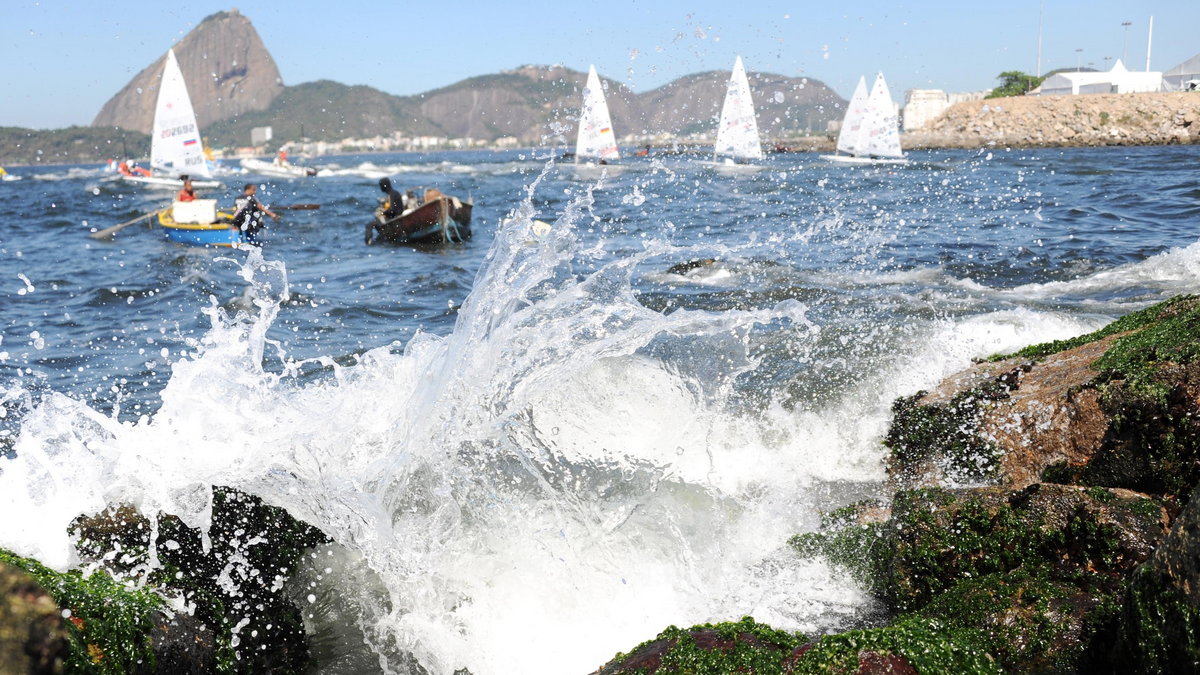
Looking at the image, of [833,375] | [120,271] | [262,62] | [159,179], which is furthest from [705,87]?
[262,62]

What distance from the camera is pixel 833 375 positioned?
7.20 metres

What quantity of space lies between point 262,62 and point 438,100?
31.3 meters

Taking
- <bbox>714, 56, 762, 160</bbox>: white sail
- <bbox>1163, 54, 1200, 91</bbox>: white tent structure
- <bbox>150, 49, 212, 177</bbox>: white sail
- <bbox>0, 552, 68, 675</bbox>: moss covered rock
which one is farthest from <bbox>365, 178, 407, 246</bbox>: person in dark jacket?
<bbox>1163, 54, 1200, 91</bbox>: white tent structure

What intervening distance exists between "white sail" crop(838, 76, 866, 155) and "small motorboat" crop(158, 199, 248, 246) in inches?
1421

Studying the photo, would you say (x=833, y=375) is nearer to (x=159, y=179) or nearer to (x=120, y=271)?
(x=120, y=271)

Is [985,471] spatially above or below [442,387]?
below

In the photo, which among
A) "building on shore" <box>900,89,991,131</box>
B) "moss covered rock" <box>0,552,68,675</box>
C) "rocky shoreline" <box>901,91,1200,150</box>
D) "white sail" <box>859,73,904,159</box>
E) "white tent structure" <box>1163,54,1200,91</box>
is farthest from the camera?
"building on shore" <box>900,89,991,131</box>

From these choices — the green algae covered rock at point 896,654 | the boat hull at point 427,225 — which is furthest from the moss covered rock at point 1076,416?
the boat hull at point 427,225

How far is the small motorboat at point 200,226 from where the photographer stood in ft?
64.5

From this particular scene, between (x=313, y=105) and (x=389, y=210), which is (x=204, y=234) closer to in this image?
(x=389, y=210)

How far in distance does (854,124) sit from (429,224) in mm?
36164

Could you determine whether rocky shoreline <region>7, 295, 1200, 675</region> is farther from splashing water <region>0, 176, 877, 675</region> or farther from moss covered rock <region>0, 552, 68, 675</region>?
splashing water <region>0, 176, 877, 675</region>

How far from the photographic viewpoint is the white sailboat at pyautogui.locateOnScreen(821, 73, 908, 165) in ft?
154

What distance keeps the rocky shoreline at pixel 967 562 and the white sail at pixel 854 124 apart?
149 feet
